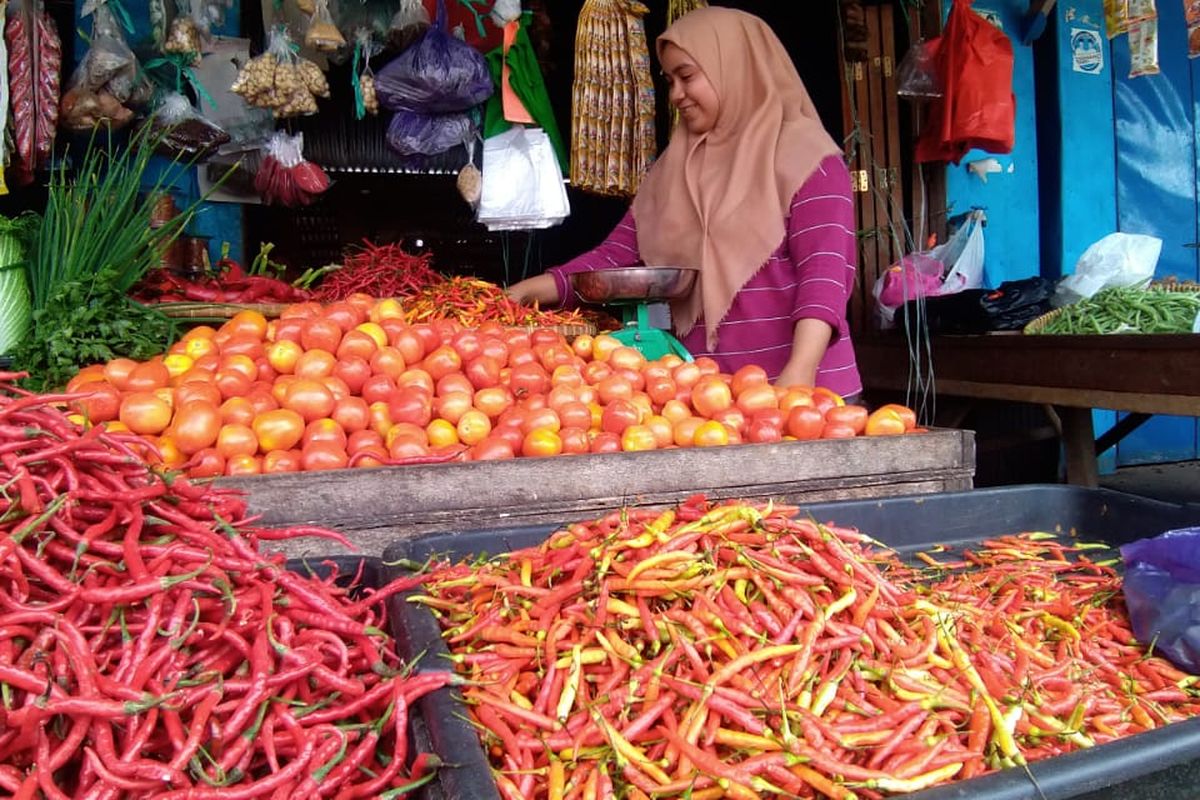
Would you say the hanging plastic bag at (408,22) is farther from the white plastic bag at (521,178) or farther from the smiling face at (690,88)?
the smiling face at (690,88)

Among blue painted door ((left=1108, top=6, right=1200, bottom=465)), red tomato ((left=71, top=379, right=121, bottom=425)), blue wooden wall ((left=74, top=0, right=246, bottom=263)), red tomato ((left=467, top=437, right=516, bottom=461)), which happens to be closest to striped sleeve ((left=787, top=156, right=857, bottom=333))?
red tomato ((left=467, top=437, right=516, bottom=461))

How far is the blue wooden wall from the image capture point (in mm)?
4836

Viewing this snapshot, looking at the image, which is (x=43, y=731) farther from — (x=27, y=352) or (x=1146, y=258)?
(x=1146, y=258)

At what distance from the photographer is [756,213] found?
320 centimetres

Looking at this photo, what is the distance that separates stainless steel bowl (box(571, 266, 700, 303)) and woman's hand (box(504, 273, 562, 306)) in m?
0.95

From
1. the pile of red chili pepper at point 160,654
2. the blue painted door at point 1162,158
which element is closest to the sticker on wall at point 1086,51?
the blue painted door at point 1162,158

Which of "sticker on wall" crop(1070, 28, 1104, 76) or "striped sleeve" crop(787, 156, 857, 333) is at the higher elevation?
"sticker on wall" crop(1070, 28, 1104, 76)

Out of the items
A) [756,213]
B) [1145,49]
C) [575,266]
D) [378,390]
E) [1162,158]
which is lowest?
[378,390]

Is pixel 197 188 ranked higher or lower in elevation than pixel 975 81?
lower

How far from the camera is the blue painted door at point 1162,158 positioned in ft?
20.5

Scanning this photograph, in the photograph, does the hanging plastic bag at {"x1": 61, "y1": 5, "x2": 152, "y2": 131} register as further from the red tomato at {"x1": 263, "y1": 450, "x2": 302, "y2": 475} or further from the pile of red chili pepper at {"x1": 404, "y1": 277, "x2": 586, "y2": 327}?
the red tomato at {"x1": 263, "y1": 450, "x2": 302, "y2": 475}

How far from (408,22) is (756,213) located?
2712 millimetres

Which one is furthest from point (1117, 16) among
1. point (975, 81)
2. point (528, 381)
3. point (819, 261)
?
point (528, 381)

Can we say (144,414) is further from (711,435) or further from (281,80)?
(281,80)
